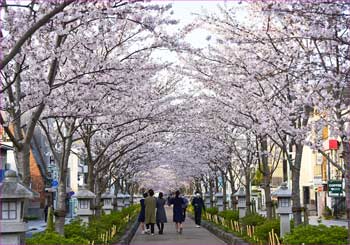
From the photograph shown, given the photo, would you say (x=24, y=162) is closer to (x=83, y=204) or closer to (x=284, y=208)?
(x=83, y=204)

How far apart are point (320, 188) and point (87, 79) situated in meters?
43.4

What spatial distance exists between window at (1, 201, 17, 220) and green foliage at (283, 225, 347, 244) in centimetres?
526

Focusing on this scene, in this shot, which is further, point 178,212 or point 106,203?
point 106,203

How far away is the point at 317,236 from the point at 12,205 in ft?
18.7

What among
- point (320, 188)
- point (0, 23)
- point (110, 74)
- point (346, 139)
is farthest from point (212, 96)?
point (320, 188)

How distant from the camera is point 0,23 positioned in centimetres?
916

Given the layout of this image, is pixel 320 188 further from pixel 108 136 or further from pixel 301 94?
pixel 301 94

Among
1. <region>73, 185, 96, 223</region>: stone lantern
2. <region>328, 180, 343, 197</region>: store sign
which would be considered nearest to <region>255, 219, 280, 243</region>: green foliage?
<region>73, 185, 96, 223</region>: stone lantern

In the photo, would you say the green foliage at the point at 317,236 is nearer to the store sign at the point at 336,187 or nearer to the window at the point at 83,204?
the window at the point at 83,204

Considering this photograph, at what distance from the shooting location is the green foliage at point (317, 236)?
11.1 metres

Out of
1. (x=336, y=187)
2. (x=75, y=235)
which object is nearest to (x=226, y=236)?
(x=75, y=235)

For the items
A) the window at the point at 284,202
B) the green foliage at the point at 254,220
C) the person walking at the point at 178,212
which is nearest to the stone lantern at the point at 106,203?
the person walking at the point at 178,212

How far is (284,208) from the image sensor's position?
1399cm

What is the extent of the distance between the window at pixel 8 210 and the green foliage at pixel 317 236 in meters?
5.26
